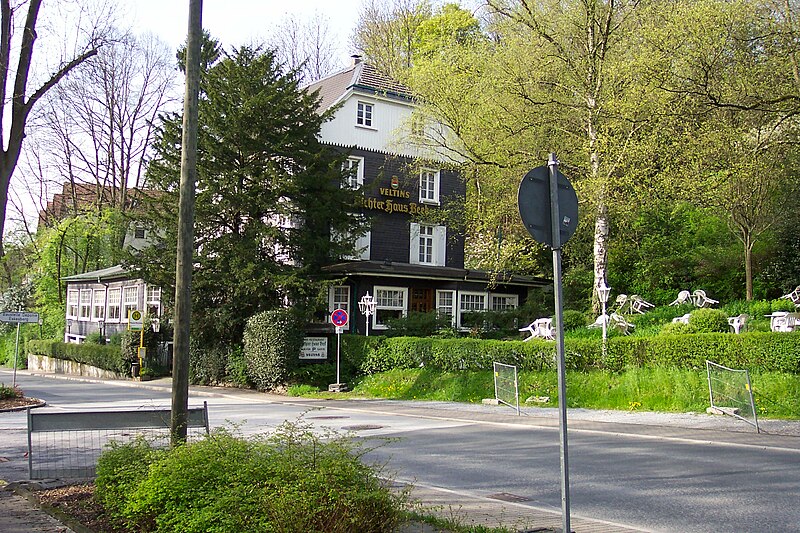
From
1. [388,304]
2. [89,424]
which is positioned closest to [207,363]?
[388,304]

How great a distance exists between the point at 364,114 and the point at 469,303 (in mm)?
10260

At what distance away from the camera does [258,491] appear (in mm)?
5977

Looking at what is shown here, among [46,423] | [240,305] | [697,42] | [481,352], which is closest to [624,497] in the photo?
[46,423]

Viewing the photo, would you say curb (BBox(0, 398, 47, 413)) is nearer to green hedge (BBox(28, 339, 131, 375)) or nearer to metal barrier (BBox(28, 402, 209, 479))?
metal barrier (BBox(28, 402, 209, 479))

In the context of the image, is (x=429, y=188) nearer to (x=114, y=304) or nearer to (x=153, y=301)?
(x=153, y=301)

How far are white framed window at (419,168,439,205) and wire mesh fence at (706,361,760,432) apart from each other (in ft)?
70.9

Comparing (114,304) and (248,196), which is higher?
(248,196)

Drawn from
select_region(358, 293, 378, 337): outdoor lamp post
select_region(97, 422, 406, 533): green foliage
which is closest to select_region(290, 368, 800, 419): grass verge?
select_region(358, 293, 378, 337): outdoor lamp post

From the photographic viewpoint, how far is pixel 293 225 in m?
33.5

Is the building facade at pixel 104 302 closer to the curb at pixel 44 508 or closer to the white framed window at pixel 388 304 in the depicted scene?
the white framed window at pixel 388 304

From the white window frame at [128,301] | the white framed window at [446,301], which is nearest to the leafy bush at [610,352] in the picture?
the white framed window at [446,301]

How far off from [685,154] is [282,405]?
550 inches

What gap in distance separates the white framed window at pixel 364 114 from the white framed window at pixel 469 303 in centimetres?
926

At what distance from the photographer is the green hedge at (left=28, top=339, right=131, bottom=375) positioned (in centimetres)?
3777
